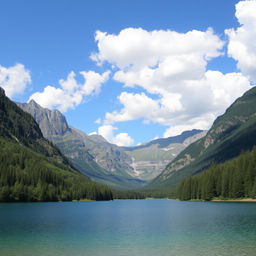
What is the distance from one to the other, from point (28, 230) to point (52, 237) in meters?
12.5

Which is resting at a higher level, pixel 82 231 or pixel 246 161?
pixel 246 161

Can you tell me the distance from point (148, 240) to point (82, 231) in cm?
1845

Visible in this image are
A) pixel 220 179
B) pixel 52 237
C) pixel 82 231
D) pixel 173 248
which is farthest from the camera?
pixel 220 179

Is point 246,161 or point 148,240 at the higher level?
point 246,161

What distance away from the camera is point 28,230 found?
2901 inches

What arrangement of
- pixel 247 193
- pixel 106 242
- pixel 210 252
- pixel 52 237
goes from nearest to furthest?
pixel 210 252
pixel 106 242
pixel 52 237
pixel 247 193

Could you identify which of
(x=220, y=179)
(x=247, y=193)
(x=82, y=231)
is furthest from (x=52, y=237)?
(x=220, y=179)

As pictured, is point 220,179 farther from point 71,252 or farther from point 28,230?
point 71,252

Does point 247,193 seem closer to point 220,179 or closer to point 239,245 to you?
point 220,179

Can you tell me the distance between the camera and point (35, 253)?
48.6 meters

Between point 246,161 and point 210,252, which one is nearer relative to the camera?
point 210,252

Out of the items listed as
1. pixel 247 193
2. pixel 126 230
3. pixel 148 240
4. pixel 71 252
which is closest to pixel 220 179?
pixel 247 193

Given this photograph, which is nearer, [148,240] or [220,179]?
[148,240]

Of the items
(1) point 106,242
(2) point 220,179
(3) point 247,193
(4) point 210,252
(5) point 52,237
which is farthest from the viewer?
(2) point 220,179
